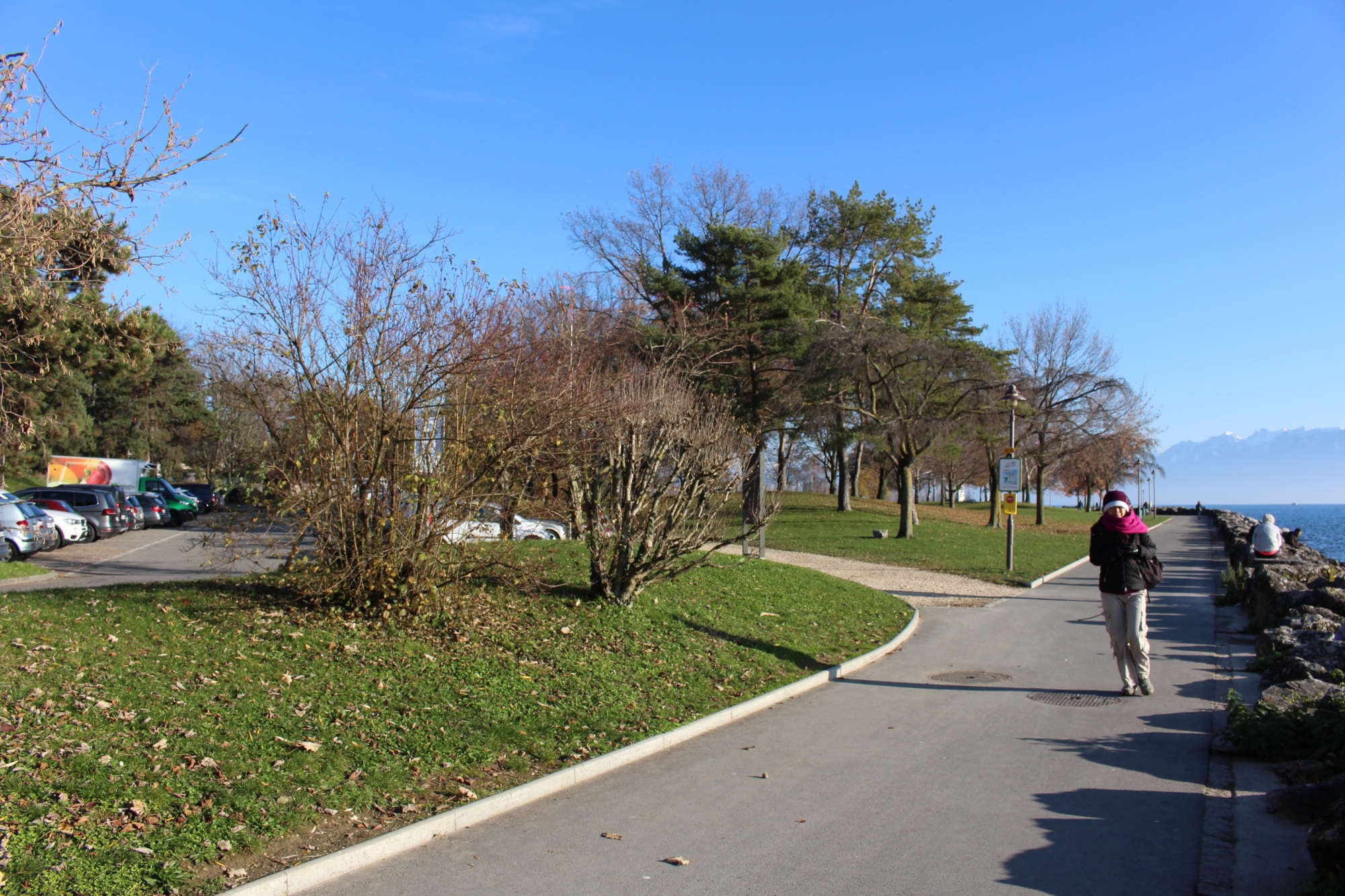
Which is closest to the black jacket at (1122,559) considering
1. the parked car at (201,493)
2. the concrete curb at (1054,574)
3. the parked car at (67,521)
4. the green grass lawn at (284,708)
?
the green grass lawn at (284,708)

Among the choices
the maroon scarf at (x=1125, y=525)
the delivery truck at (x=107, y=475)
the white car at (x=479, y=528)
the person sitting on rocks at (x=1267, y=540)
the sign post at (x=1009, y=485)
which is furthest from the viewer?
the delivery truck at (x=107, y=475)

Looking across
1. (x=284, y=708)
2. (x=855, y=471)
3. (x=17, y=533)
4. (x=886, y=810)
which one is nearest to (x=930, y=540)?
(x=17, y=533)

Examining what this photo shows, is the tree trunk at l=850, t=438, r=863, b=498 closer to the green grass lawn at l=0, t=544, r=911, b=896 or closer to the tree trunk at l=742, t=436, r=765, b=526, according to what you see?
the tree trunk at l=742, t=436, r=765, b=526

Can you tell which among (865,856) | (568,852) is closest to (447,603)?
(568,852)

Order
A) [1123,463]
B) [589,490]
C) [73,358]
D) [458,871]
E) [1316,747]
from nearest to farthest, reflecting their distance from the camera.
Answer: [458,871] → [1316,747] → [589,490] → [73,358] → [1123,463]

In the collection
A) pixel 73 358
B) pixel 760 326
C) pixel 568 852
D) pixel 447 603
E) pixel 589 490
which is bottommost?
pixel 568 852

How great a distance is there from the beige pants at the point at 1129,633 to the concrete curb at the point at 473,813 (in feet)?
11.4

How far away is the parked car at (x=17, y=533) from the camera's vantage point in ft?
63.0

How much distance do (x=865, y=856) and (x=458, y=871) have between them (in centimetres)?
221

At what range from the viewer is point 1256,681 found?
10.3 m

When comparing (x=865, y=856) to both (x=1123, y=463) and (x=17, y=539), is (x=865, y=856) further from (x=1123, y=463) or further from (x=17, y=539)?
(x=1123, y=463)

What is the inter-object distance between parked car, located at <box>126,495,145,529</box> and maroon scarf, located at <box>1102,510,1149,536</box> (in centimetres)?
3024

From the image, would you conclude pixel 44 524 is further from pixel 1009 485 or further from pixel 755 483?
pixel 1009 485

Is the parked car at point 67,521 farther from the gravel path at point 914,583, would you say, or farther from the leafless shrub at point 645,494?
the leafless shrub at point 645,494
